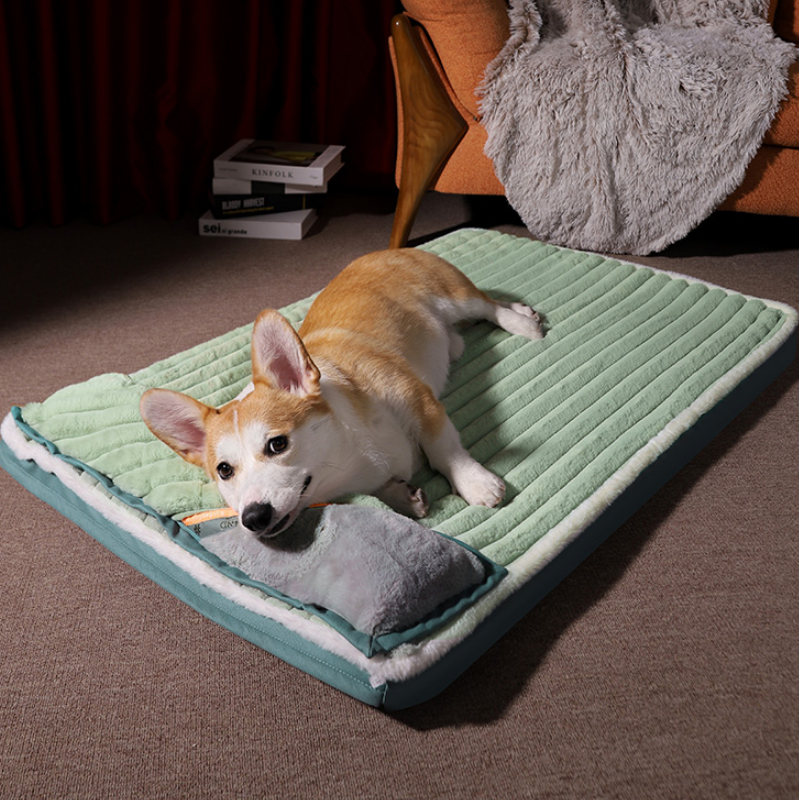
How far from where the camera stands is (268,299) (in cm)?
238

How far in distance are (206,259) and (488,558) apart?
179cm

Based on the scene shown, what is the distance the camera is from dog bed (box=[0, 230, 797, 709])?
1.14 m

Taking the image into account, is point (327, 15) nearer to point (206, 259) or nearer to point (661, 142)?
point (206, 259)

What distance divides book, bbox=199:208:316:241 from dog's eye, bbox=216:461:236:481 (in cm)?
177

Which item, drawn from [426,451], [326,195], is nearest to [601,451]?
[426,451]

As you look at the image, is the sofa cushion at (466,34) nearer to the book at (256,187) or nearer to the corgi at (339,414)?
the book at (256,187)

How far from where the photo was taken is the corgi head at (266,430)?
113 cm

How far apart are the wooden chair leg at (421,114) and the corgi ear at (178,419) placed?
5.00 ft

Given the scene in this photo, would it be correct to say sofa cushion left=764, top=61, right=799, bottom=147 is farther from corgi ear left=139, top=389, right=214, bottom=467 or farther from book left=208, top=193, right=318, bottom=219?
corgi ear left=139, top=389, right=214, bottom=467

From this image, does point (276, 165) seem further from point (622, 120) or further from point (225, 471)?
point (225, 471)

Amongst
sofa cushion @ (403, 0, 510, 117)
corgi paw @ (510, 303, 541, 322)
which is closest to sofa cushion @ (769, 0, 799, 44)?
sofa cushion @ (403, 0, 510, 117)

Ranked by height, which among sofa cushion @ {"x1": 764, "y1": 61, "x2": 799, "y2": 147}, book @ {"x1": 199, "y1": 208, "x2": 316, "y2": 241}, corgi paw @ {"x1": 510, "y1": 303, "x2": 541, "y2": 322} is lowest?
book @ {"x1": 199, "y1": 208, "x2": 316, "y2": 241}

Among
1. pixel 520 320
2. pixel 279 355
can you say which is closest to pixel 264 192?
pixel 520 320

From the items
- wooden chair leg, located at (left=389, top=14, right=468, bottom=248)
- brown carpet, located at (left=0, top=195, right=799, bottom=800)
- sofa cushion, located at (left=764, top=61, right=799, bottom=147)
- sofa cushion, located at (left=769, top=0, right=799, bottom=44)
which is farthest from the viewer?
sofa cushion, located at (left=769, top=0, right=799, bottom=44)
